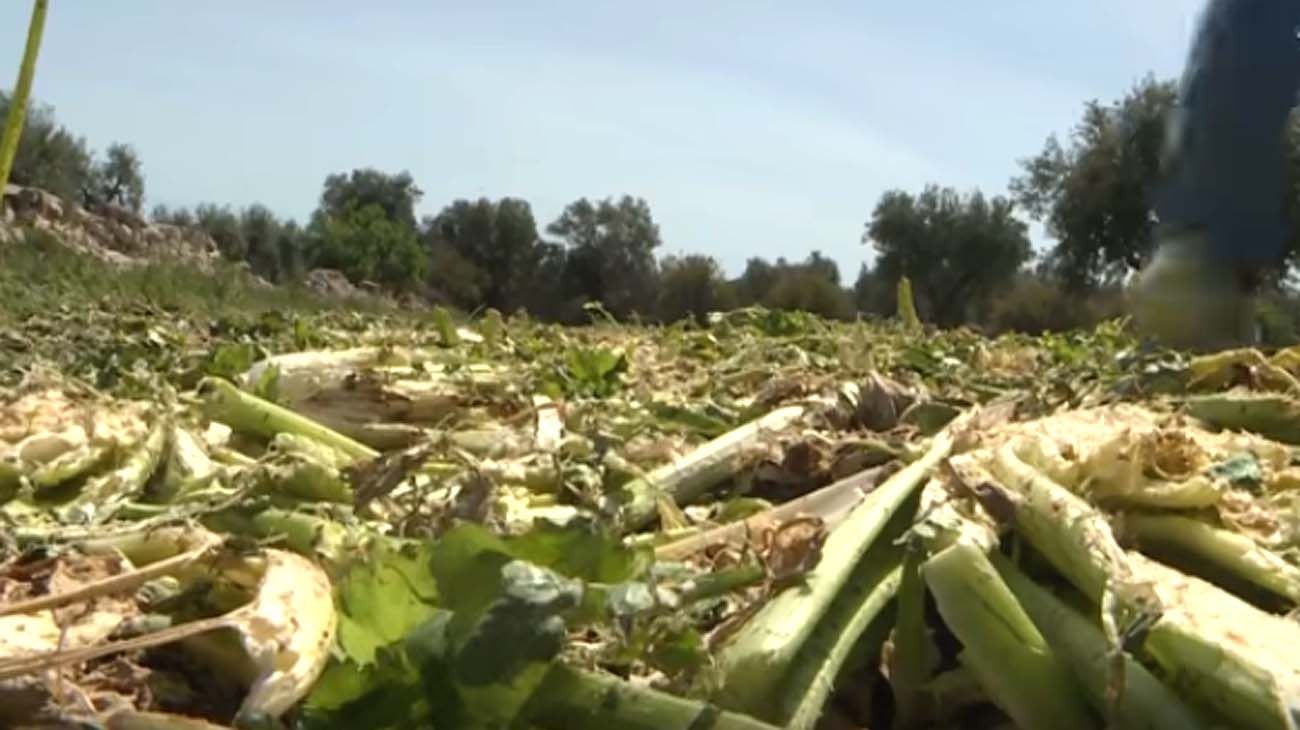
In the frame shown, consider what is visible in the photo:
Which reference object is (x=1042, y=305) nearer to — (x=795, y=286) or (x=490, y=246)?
(x=795, y=286)

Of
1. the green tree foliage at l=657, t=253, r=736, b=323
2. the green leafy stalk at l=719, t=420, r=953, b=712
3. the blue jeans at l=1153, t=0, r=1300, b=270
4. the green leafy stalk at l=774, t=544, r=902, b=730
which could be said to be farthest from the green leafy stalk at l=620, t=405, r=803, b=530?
the green tree foliage at l=657, t=253, r=736, b=323

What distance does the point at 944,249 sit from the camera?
2432 inches

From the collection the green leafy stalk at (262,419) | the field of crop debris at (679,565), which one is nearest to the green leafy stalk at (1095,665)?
the field of crop debris at (679,565)

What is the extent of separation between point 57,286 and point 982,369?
362 inches

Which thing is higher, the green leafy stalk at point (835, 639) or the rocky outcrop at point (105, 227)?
the green leafy stalk at point (835, 639)

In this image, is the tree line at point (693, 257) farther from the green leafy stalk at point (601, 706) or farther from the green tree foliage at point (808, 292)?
the green leafy stalk at point (601, 706)

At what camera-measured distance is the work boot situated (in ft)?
15.8

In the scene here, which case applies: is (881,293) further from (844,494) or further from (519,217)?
(844,494)

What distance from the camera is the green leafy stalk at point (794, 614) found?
1.84 metres

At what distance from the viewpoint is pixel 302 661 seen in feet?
6.09

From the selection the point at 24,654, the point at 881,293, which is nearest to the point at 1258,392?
the point at 24,654

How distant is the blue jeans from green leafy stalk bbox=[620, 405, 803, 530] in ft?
7.98

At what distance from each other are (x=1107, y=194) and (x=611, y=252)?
61.6 feet

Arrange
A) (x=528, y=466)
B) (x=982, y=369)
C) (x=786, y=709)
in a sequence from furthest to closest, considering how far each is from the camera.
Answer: (x=982, y=369)
(x=528, y=466)
(x=786, y=709)
